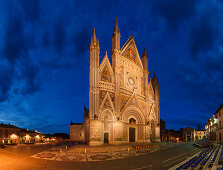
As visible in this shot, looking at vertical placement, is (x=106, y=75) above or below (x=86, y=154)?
above

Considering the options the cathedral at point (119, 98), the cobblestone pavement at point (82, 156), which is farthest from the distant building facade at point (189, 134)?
the cobblestone pavement at point (82, 156)

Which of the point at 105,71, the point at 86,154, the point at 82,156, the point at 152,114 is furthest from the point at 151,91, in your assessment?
the point at 82,156

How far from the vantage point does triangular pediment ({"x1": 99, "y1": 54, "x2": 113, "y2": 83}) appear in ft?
102

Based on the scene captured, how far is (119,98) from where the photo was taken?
106 ft

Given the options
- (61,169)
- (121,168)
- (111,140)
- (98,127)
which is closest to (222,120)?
(111,140)

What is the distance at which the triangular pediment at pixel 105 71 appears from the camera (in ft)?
102

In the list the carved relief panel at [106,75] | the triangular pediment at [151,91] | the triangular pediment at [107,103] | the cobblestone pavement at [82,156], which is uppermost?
the carved relief panel at [106,75]

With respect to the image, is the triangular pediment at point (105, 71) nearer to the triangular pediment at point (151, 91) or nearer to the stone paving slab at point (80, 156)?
the triangular pediment at point (151, 91)

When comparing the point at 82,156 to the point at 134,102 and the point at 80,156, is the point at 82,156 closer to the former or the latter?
the point at 80,156

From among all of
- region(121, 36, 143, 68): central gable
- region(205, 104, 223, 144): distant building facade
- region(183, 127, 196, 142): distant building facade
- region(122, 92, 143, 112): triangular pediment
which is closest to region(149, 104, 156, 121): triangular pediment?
region(122, 92, 143, 112): triangular pediment

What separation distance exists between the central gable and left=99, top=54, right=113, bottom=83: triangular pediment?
606cm

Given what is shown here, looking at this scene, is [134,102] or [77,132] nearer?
[134,102]

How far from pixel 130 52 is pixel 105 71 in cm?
1033

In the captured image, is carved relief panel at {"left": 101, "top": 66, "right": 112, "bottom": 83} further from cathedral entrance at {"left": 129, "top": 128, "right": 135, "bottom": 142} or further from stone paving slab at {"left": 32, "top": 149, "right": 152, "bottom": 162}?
stone paving slab at {"left": 32, "top": 149, "right": 152, "bottom": 162}
